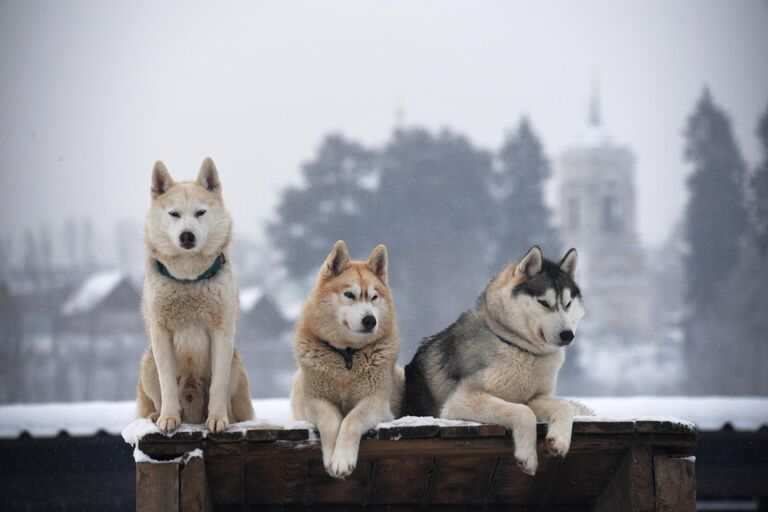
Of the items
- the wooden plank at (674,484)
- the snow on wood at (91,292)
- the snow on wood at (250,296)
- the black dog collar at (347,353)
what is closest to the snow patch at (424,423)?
the black dog collar at (347,353)

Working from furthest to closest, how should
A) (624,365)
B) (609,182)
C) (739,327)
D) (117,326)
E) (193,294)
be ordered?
(609,182), (624,365), (117,326), (739,327), (193,294)

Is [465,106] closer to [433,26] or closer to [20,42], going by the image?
[433,26]

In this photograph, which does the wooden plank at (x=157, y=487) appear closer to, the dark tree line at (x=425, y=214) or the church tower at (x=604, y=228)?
the dark tree line at (x=425, y=214)

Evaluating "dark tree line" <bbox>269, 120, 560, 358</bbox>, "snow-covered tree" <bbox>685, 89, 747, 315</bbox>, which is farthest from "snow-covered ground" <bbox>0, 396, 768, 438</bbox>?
"snow-covered tree" <bbox>685, 89, 747, 315</bbox>

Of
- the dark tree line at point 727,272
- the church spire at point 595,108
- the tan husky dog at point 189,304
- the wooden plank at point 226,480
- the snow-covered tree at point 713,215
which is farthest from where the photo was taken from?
the church spire at point 595,108

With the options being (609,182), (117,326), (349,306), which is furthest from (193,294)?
(609,182)

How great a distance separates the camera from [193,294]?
5.46m

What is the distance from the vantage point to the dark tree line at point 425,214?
56597 millimetres

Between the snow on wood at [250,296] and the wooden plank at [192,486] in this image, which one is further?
the snow on wood at [250,296]

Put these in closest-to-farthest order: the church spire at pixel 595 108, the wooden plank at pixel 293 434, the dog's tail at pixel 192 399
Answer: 1. the wooden plank at pixel 293 434
2. the dog's tail at pixel 192 399
3. the church spire at pixel 595 108

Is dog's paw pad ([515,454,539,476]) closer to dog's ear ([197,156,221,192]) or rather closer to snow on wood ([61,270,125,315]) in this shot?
dog's ear ([197,156,221,192])

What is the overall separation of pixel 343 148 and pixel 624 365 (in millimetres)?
22713

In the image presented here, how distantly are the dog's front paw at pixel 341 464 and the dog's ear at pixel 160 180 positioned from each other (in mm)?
1771

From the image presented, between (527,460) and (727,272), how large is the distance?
5300 centimetres
